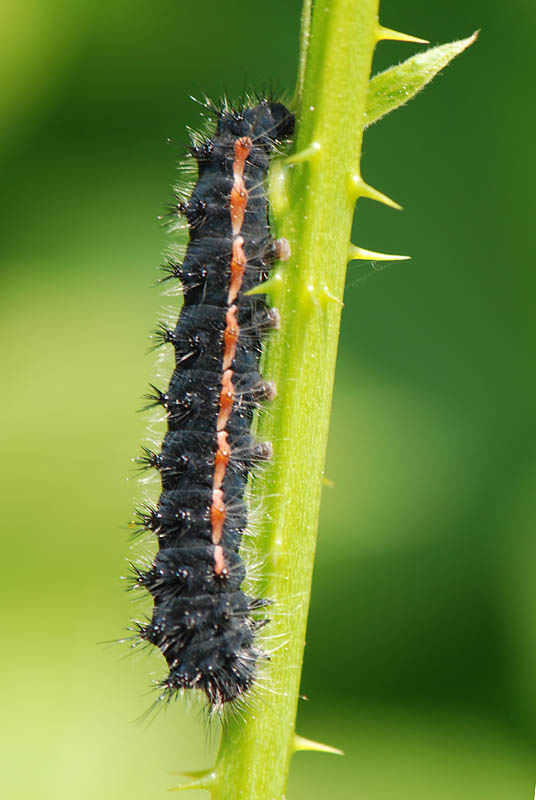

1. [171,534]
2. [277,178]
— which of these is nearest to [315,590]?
[171,534]

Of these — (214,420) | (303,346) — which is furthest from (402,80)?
(214,420)

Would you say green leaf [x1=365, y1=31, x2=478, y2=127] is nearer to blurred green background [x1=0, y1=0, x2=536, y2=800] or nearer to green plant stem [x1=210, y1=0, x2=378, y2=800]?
green plant stem [x1=210, y1=0, x2=378, y2=800]

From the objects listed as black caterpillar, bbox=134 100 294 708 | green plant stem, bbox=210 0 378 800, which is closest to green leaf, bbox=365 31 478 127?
green plant stem, bbox=210 0 378 800

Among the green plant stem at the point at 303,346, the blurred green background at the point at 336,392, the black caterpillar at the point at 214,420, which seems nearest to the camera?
the green plant stem at the point at 303,346

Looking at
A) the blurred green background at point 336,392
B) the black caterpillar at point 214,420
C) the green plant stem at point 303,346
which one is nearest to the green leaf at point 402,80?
the green plant stem at point 303,346

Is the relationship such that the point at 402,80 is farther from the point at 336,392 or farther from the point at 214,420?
the point at 336,392

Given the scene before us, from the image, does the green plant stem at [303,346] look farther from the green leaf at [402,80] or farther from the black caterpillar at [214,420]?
the black caterpillar at [214,420]

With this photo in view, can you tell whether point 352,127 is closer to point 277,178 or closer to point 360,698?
point 277,178
